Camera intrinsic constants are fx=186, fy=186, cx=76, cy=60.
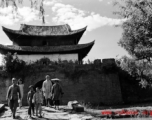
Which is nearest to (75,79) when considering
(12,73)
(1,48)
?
(12,73)

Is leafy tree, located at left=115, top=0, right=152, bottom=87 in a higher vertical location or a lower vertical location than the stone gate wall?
higher

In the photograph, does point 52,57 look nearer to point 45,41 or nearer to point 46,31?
point 45,41

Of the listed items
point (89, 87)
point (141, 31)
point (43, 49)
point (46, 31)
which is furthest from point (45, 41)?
point (141, 31)

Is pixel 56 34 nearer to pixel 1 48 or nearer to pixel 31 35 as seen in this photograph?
pixel 31 35

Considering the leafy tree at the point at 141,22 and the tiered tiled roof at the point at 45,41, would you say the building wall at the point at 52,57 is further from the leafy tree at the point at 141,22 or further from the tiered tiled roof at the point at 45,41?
the leafy tree at the point at 141,22

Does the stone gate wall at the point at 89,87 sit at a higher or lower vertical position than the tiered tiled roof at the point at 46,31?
lower

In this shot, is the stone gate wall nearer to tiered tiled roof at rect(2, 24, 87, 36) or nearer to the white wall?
the white wall

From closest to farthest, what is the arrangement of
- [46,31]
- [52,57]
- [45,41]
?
[52,57], [45,41], [46,31]

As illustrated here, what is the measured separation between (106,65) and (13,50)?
836 centimetres

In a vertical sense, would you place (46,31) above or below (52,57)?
above

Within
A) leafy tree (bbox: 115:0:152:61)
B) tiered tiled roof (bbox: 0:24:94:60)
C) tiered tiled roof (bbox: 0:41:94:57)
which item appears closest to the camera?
leafy tree (bbox: 115:0:152:61)

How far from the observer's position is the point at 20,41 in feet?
61.0

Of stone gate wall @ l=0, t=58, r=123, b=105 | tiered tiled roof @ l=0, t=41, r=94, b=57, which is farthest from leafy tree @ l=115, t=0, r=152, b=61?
tiered tiled roof @ l=0, t=41, r=94, b=57

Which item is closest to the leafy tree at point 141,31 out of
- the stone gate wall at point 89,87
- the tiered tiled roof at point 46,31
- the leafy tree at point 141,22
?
the leafy tree at point 141,22
